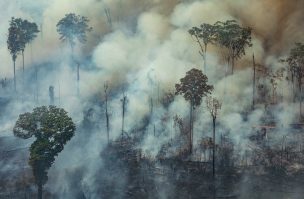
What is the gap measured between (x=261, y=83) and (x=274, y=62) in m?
4.90

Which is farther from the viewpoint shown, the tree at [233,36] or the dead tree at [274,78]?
the dead tree at [274,78]

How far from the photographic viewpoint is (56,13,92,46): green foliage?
333ft

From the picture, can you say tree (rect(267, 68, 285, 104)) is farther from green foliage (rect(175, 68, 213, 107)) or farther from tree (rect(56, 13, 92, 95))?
tree (rect(56, 13, 92, 95))

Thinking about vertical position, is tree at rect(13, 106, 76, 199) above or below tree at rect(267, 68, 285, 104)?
below

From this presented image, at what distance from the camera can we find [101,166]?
73.0m

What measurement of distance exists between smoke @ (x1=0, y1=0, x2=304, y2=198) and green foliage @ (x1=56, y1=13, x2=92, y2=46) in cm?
473

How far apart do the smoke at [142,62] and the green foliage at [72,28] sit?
4726mm

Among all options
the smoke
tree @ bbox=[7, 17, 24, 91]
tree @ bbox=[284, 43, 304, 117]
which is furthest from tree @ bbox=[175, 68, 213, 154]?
tree @ bbox=[7, 17, 24, 91]

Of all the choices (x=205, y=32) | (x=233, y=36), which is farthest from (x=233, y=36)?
(x=205, y=32)

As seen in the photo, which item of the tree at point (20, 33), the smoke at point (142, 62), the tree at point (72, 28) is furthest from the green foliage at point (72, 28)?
the tree at point (20, 33)

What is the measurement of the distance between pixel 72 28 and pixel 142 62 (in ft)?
49.1

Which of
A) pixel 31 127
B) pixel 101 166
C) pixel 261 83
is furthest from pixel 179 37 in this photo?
pixel 31 127

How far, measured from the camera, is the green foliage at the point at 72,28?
101625 millimetres

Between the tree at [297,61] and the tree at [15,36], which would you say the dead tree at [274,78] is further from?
the tree at [15,36]
